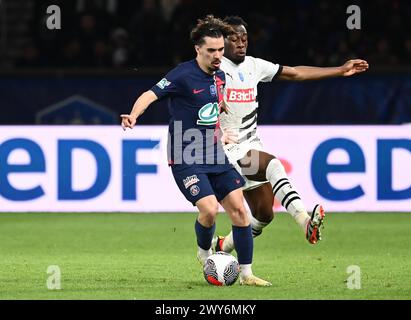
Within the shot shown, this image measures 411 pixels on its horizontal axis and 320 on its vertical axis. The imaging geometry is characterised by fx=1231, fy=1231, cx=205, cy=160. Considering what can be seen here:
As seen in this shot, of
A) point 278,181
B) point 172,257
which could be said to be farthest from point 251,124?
point 172,257

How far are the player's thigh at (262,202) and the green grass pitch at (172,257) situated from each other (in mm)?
424

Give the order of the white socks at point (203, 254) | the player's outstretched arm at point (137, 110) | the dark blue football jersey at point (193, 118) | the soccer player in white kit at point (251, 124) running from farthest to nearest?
1. the soccer player in white kit at point (251, 124)
2. the white socks at point (203, 254)
3. the dark blue football jersey at point (193, 118)
4. the player's outstretched arm at point (137, 110)

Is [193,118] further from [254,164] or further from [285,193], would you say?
[285,193]

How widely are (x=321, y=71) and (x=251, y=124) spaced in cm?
71

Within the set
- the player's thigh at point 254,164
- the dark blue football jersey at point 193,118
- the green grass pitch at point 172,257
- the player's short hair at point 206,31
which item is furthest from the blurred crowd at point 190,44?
the dark blue football jersey at point 193,118

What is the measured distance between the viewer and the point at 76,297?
8180 millimetres

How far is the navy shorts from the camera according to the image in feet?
28.9

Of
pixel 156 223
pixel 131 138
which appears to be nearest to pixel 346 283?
pixel 156 223

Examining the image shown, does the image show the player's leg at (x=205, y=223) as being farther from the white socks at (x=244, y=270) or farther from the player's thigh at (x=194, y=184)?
the white socks at (x=244, y=270)

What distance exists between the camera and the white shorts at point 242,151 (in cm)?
991

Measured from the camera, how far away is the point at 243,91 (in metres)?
9.96

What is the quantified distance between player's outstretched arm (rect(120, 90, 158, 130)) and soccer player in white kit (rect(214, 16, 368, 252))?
111 cm

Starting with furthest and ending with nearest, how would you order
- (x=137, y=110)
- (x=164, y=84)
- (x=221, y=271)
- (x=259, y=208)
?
(x=259, y=208) < (x=164, y=84) < (x=221, y=271) < (x=137, y=110)

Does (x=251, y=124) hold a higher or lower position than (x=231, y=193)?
higher
